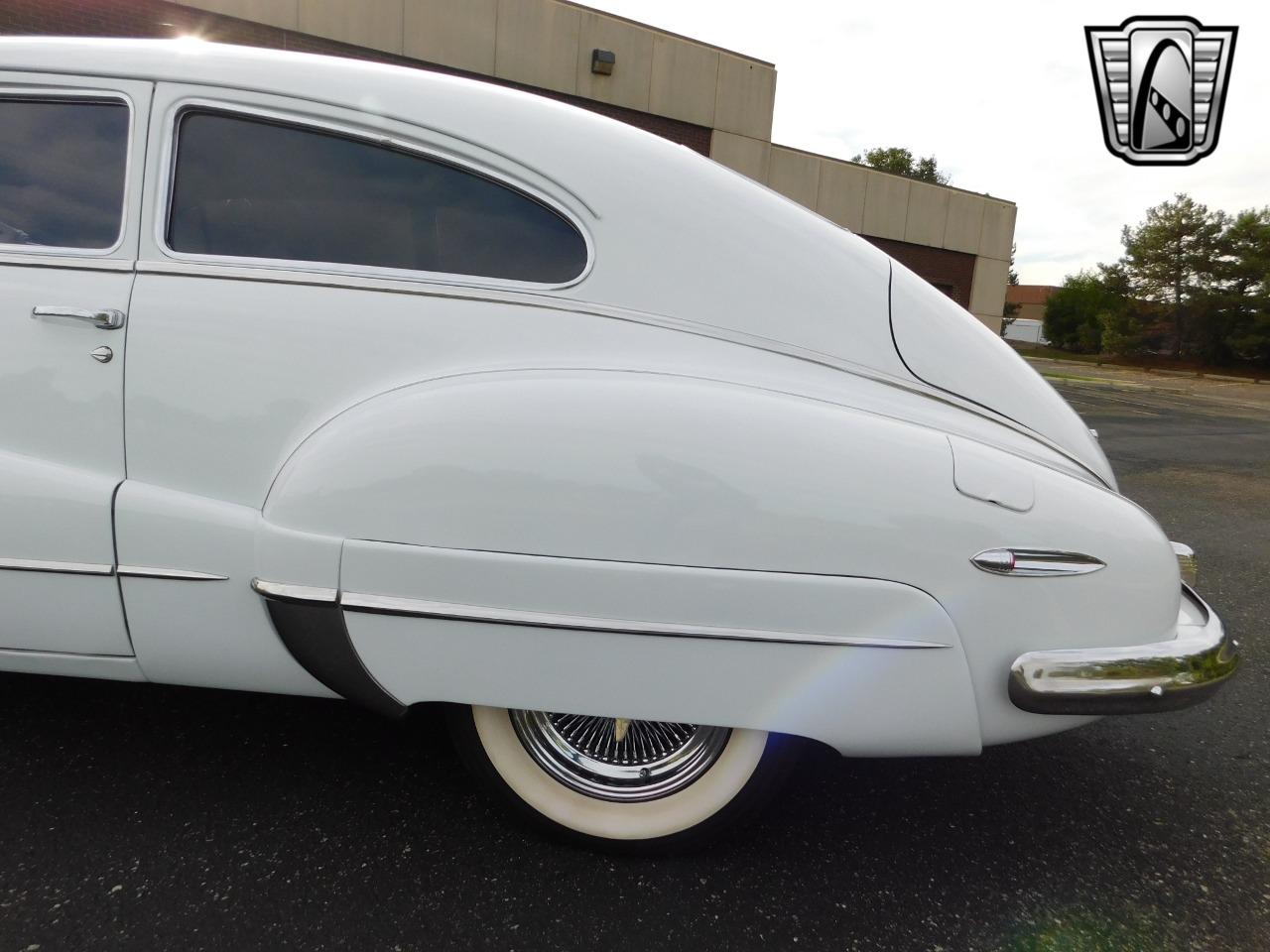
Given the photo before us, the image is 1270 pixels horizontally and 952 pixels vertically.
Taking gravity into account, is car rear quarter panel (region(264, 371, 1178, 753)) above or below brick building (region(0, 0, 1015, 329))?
below

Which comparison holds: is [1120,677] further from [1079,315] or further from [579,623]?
[1079,315]

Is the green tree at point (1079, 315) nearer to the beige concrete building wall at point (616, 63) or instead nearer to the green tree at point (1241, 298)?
the green tree at point (1241, 298)

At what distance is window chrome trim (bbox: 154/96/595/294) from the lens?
163cm

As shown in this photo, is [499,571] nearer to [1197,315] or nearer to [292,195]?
[292,195]

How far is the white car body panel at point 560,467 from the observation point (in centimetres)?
147

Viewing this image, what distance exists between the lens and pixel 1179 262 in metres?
40.0

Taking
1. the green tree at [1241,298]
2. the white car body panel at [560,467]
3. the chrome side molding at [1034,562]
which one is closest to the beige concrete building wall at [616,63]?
the white car body panel at [560,467]

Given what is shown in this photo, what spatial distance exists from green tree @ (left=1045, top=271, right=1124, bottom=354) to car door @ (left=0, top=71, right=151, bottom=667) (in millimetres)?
53185

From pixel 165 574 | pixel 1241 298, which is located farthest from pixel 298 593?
pixel 1241 298

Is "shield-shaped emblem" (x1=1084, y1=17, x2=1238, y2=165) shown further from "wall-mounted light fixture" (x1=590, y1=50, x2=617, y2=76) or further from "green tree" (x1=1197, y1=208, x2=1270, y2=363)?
"green tree" (x1=1197, y1=208, x2=1270, y2=363)

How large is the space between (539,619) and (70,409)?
108 centimetres

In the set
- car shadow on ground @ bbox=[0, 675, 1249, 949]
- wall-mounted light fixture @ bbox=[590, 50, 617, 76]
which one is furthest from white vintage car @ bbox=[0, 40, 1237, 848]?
wall-mounted light fixture @ bbox=[590, 50, 617, 76]

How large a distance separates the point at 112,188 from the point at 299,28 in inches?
373

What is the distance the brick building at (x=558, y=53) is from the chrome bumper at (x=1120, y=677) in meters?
10.1
